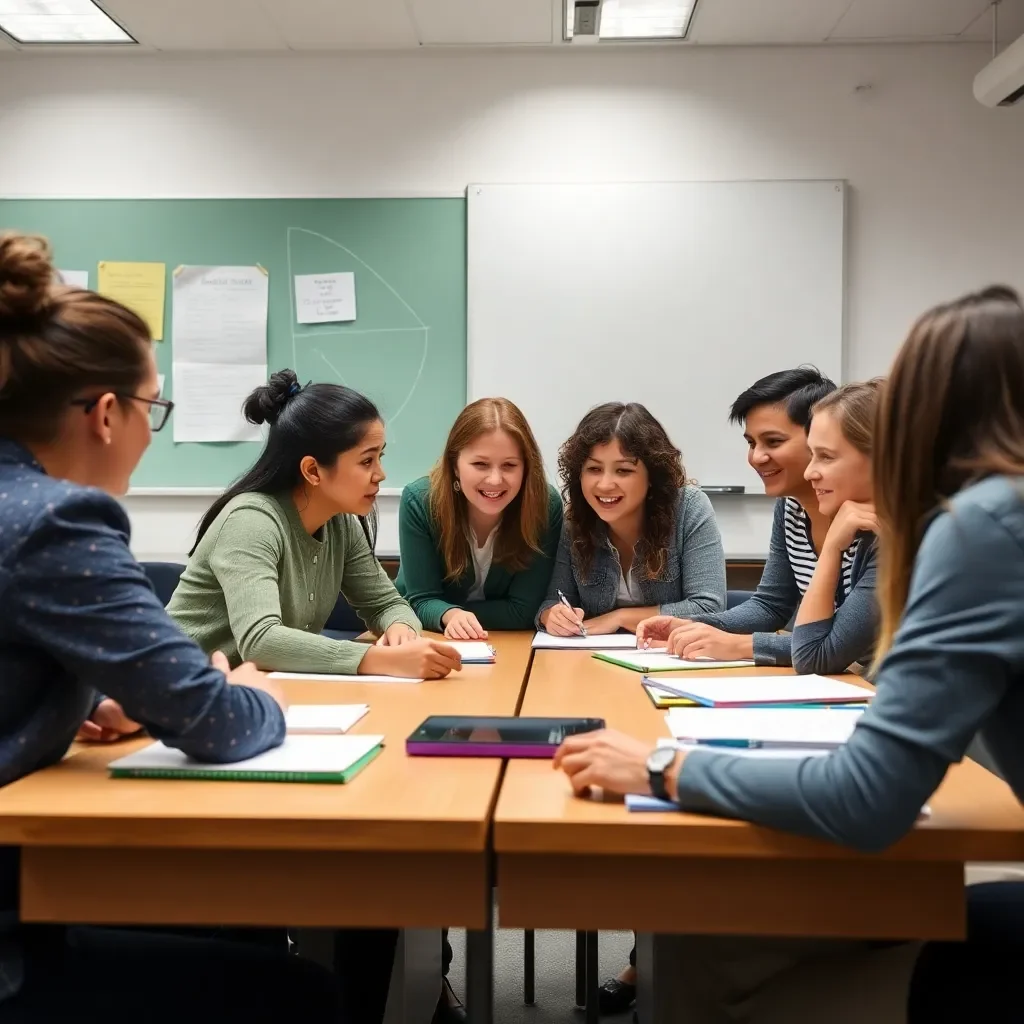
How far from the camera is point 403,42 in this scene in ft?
11.9

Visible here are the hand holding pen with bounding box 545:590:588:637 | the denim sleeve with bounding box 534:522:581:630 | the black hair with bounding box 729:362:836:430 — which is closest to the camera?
the hand holding pen with bounding box 545:590:588:637

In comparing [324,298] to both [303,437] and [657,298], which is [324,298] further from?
[303,437]

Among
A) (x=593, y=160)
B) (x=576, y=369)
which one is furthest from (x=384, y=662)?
(x=593, y=160)

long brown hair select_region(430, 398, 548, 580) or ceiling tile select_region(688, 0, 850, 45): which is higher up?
ceiling tile select_region(688, 0, 850, 45)

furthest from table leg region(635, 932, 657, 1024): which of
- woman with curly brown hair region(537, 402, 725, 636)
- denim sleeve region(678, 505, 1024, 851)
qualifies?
woman with curly brown hair region(537, 402, 725, 636)

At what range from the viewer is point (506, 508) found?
2650 millimetres

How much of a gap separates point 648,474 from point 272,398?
968mm

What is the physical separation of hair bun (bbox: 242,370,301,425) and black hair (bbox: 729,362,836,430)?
1109 millimetres

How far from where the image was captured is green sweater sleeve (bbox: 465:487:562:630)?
2.58 metres

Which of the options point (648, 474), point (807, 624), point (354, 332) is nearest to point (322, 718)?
point (807, 624)

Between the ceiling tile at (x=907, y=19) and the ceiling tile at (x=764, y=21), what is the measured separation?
0.22ft

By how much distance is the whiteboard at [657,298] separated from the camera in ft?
12.0

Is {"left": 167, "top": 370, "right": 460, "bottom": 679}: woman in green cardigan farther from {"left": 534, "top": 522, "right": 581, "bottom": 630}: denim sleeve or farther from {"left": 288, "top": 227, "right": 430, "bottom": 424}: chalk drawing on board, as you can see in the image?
{"left": 288, "top": 227, "right": 430, "bottom": 424}: chalk drawing on board

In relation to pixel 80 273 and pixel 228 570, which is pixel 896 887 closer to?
pixel 228 570
